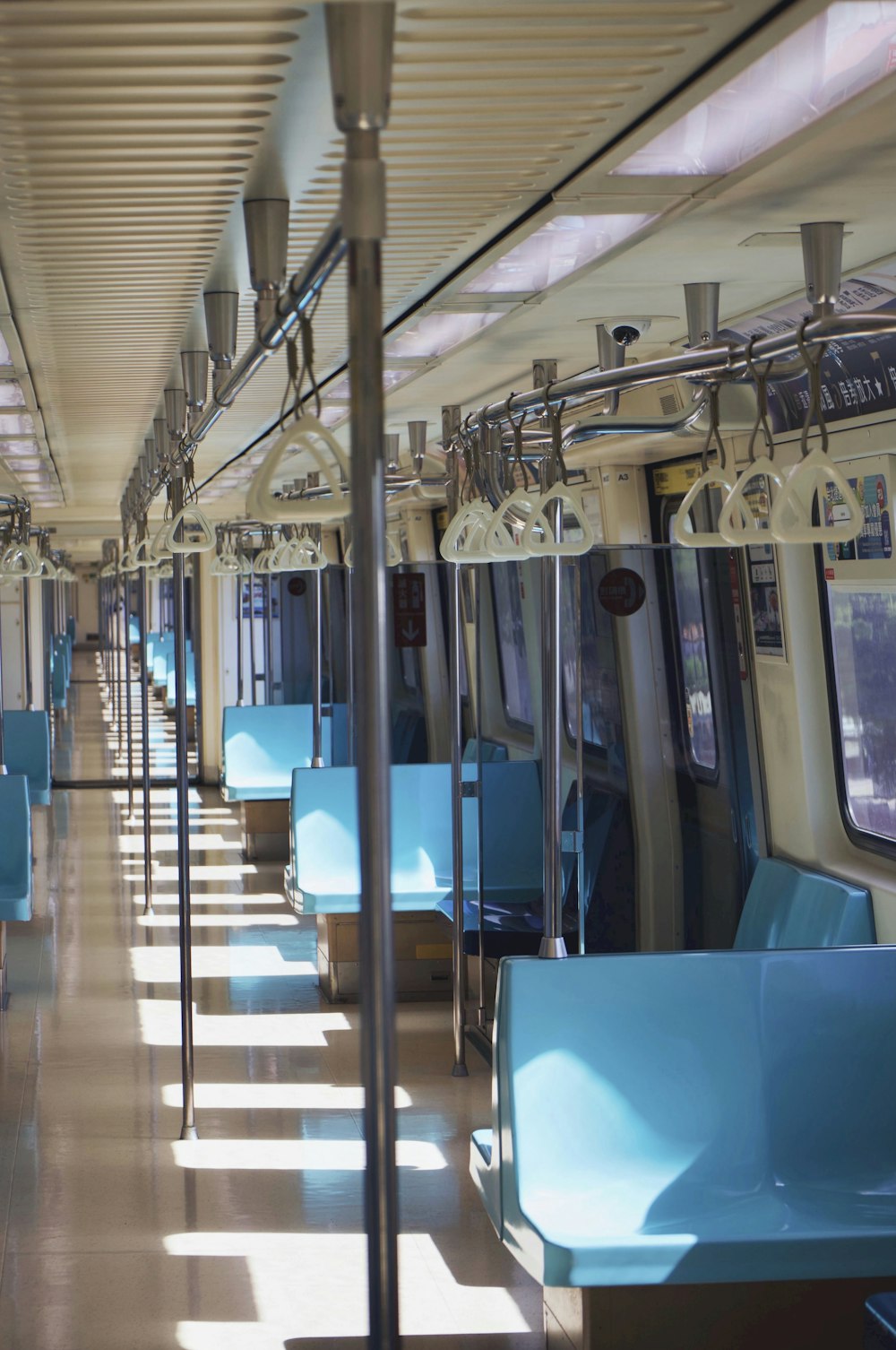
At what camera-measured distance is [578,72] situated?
227 centimetres

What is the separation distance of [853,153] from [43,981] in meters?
6.45

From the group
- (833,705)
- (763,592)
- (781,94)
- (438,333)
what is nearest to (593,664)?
(763,592)

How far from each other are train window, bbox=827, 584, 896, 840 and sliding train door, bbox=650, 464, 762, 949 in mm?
443

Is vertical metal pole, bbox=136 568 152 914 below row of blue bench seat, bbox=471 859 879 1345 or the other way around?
the other way around

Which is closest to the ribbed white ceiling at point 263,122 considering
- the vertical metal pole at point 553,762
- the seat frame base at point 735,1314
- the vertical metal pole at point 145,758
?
the vertical metal pole at point 553,762

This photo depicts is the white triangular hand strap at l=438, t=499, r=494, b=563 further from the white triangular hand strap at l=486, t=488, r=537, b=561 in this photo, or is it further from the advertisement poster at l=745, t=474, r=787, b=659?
the advertisement poster at l=745, t=474, r=787, b=659

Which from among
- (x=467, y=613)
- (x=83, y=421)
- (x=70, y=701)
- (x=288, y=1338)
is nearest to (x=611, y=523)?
(x=467, y=613)

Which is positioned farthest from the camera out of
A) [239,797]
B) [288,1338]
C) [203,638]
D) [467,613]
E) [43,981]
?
[203,638]

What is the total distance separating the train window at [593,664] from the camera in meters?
5.29

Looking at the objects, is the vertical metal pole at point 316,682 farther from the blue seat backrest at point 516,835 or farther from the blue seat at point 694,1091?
the blue seat at point 694,1091

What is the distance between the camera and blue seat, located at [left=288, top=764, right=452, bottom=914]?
767cm

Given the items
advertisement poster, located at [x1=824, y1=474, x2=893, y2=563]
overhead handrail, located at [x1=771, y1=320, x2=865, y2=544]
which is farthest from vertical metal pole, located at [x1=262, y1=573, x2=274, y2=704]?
overhead handrail, located at [x1=771, y1=320, x2=865, y2=544]

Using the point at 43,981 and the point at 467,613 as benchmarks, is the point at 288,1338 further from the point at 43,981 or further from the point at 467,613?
the point at 43,981

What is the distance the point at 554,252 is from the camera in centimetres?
348
